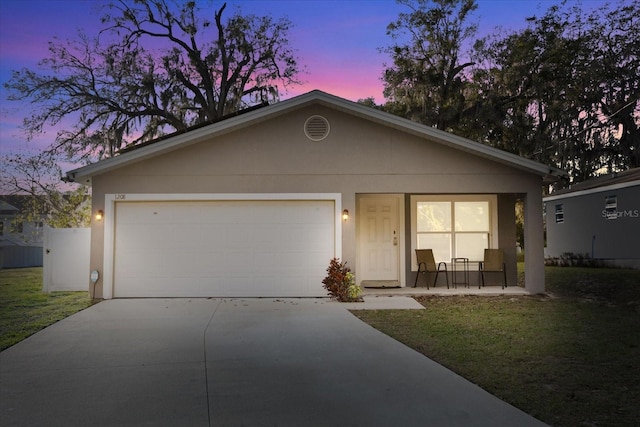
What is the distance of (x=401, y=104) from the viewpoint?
2416cm

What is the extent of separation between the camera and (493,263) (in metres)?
14.0

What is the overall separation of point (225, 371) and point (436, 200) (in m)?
9.23

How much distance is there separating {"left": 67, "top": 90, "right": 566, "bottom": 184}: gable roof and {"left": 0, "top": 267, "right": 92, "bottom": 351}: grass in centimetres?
267

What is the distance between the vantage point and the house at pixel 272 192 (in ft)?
41.4

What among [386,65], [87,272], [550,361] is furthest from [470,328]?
[386,65]

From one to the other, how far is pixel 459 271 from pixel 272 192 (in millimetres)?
5114

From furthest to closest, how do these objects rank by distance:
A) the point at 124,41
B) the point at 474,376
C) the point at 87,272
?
the point at 124,41 < the point at 87,272 < the point at 474,376

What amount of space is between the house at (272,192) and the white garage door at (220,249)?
0.07 ft

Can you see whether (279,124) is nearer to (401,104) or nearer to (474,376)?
(474,376)

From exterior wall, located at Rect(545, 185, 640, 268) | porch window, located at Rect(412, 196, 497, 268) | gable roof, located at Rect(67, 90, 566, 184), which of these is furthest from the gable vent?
exterior wall, located at Rect(545, 185, 640, 268)

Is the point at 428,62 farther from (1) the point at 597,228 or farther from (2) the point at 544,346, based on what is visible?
(2) the point at 544,346

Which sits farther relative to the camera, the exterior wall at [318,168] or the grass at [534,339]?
the exterior wall at [318,168]

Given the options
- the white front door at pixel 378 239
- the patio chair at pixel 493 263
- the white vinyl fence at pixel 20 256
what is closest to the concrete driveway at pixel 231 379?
the white front door at pixel 378 239

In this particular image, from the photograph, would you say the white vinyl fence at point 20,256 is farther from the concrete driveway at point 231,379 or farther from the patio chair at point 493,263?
the patio chair at point 493,263
